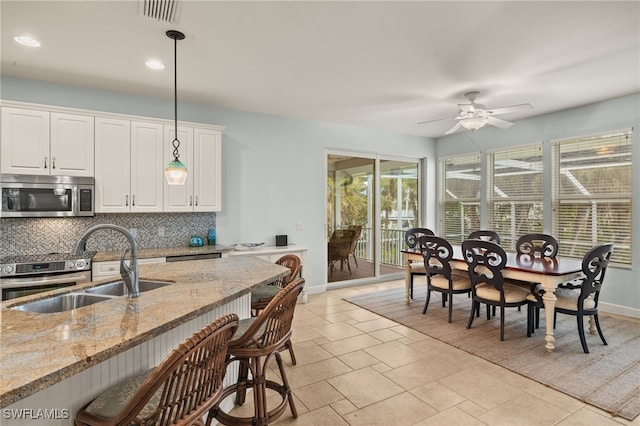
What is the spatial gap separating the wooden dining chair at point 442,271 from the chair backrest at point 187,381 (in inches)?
128

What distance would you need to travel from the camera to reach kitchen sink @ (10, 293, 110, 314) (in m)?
1.74

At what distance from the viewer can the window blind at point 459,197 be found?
6.18 m

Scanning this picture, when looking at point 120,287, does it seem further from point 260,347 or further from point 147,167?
point 147,167

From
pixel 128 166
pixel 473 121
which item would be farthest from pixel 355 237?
pixel 128 166

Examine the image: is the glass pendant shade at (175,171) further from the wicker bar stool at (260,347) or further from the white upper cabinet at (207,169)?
the white upper cabinet at (207,169)

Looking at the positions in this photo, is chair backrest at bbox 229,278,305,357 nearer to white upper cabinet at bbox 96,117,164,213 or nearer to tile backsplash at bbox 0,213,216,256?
white upper cabinet at bbox 96,117,164,213

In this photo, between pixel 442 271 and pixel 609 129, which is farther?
pixel 609 129

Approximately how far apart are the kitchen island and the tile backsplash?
2.34 m

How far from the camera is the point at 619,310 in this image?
14.3 feet

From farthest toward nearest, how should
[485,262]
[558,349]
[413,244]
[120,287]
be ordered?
[413,244] < [485,262] < [558,349] < [120,287]

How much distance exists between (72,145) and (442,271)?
4366mm

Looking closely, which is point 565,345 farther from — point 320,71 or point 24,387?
point 24,387

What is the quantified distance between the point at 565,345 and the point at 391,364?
1.82m

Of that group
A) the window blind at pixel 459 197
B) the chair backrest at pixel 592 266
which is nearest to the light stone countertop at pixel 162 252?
the chair backrest at pixel 592 266
